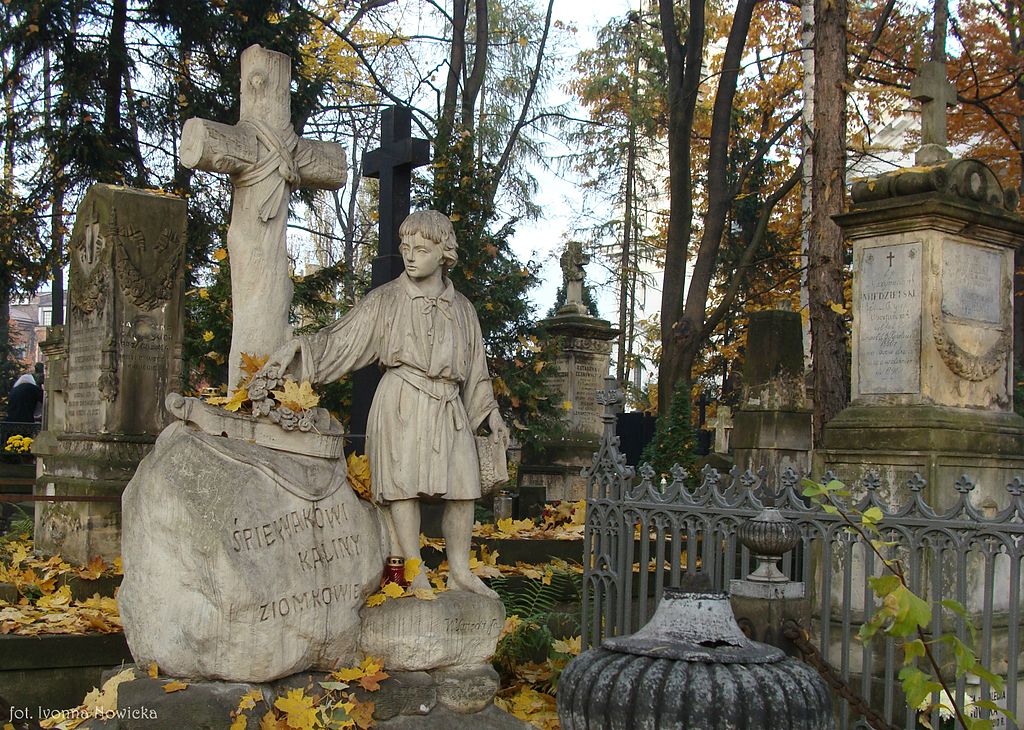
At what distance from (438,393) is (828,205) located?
658cm

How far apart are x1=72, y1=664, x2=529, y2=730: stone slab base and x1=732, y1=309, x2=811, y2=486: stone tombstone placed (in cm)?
1039

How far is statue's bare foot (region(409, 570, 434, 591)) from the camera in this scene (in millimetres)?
5668

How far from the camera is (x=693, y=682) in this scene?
3.13 meters

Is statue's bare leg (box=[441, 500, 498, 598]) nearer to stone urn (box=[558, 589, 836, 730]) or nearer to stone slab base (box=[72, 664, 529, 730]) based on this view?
stone slab base (box=[72, 664, 529, 730])

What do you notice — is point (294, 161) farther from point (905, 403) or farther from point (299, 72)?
point (299, 72)

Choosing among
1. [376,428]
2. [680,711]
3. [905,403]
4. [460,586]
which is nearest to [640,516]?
[460,586]

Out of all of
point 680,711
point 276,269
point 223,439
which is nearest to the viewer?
point 680,711

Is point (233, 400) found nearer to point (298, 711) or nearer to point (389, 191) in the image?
point (298, 711)

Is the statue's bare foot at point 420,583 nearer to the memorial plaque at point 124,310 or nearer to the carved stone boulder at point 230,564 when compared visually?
the carved stone boulder at point 230,564

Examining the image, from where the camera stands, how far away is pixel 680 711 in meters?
3.10

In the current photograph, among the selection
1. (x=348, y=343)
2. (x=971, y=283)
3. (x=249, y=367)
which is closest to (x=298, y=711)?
(x=249, y=367)

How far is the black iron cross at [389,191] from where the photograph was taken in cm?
856

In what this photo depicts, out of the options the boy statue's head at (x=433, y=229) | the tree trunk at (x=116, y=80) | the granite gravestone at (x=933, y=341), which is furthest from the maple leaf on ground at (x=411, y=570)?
the tree trunk at (x=116, y=80)

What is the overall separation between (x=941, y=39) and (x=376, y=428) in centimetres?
777
